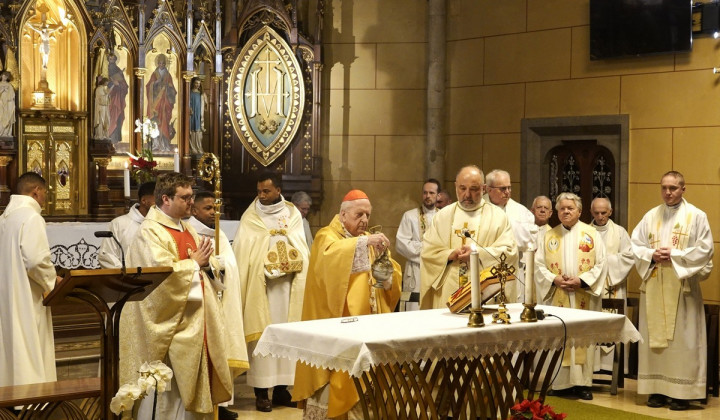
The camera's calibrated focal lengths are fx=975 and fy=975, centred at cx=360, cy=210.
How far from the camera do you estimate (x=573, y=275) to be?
330 inches

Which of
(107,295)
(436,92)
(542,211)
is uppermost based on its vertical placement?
(436,92)

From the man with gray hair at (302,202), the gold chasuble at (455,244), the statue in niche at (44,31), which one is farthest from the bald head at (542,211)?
the statue in niche at (44,31)

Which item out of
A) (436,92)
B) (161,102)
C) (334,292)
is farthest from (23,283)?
(436,92)

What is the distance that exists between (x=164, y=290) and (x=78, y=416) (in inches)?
34.5

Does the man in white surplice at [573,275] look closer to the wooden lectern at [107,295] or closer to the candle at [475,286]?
the candle at [475,286]

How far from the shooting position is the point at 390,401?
4980 mm

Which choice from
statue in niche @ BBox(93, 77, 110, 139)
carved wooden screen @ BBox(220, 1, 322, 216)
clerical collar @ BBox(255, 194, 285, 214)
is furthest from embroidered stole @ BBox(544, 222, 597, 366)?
statue in niche @ BBox(93, 77, 110, 139)

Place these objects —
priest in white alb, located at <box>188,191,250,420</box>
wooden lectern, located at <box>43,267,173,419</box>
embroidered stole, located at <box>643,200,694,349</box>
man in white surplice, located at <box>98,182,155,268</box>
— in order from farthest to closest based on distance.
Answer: embroidered stole, located at <box>643,200,694,349</box> → man in white surplice, located at <box>98,182,155,268</box> → priest in white alb, located at <box>188,191,250,420</box> → wooden lectern, located at <box>43,267,173,419</box>

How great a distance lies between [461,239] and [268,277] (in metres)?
1.56

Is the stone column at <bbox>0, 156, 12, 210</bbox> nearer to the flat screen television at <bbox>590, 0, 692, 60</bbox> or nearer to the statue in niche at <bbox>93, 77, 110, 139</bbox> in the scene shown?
the statue in niche at <bbox>93, 77, 110, 139</bbox>

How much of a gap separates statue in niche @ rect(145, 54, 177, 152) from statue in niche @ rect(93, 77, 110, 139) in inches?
24.5

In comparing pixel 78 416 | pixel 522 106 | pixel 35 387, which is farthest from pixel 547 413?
pixel 522 106

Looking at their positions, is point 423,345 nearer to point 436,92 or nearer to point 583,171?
point 583,171

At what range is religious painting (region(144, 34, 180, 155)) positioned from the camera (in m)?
10.6
